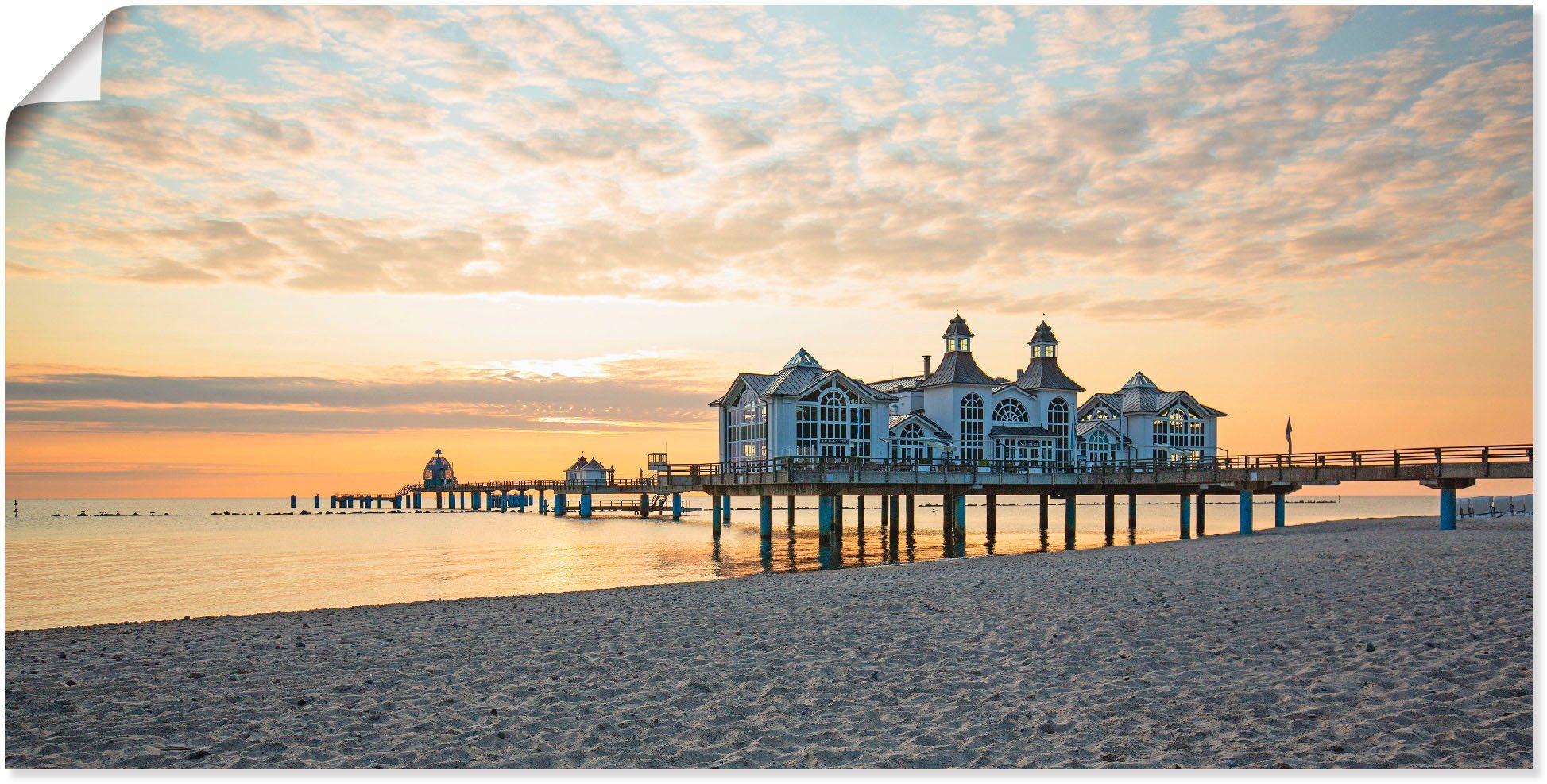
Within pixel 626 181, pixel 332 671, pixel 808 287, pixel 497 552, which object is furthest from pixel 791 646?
pixel 497 552

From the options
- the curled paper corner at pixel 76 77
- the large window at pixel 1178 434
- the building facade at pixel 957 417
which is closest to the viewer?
the curled paper corner at pixel 76 77

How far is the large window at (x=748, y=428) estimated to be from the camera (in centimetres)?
4094

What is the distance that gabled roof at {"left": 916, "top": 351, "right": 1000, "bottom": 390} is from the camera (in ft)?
149

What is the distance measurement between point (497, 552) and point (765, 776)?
35.4 metres

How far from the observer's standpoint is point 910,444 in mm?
44562

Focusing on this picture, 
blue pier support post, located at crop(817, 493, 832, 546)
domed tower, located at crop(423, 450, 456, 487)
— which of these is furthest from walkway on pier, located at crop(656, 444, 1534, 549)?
domed tower, located at crop(423, 450, 456, 487)

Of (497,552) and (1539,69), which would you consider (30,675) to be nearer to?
(1539,69)

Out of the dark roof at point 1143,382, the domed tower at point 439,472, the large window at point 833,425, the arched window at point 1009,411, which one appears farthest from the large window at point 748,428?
the domed tower at point 439,472

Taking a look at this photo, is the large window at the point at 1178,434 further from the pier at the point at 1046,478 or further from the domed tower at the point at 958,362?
the domed tower at the point at 958,362

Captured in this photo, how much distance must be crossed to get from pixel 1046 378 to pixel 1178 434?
32.4 ft

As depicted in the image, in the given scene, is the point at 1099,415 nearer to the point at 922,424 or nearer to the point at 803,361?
the point at 922,424

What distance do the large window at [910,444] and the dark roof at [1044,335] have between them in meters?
9.82

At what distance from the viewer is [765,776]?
5.90 m

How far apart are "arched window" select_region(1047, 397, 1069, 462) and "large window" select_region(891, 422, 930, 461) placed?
7471 mm
